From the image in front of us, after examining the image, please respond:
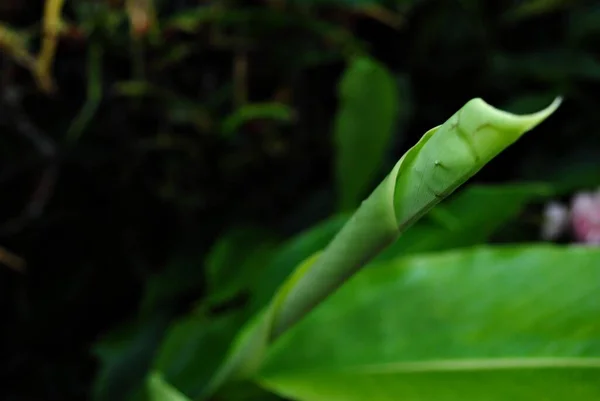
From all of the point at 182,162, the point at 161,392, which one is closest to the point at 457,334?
the point at 161,392

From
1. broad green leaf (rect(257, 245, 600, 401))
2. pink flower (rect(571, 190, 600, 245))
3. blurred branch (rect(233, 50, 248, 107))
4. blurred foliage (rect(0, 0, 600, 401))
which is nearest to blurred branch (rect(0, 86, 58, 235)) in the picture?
blurred foliage (rect(0, 0, 600, 401))

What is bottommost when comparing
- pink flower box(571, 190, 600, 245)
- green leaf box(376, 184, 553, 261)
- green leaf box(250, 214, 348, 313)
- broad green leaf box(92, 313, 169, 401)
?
broad green leaf box(92, 313, 169, 401)

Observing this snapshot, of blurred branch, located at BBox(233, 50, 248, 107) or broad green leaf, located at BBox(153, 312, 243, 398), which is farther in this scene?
blurred branch, located at BBox(233, 50, 248, 107)

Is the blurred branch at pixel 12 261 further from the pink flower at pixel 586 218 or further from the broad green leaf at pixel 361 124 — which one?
the pink flower at pixel 586 218

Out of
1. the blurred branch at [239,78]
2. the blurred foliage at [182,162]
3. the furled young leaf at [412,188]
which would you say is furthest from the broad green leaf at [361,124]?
the furled young leaf at [412,188]

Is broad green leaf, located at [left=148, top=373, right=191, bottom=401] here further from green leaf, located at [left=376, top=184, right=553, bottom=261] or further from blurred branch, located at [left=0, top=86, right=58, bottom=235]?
blurred branch, located at [left=0, top=86, right=58, bottom=235]

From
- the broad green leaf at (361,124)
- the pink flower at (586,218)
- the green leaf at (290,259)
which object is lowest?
the pink flower at (586,218)
